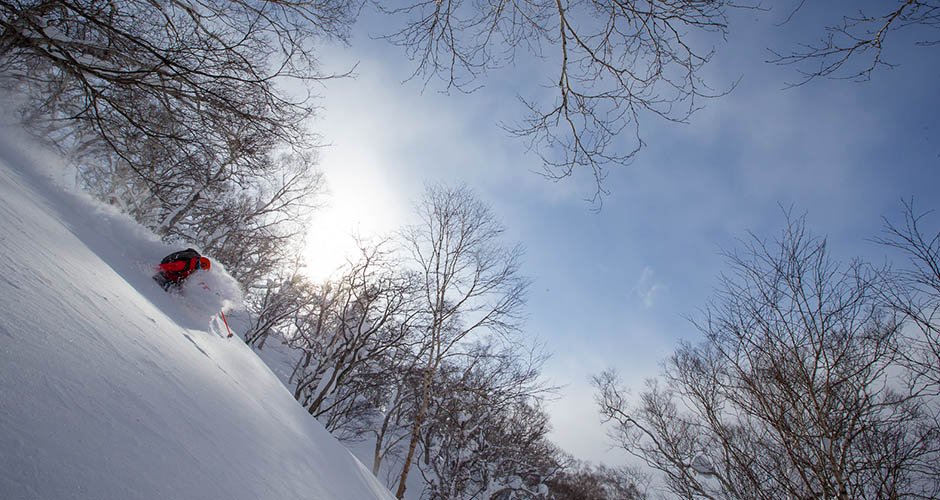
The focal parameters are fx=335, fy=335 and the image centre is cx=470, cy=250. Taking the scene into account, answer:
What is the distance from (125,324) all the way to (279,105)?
283 centimetres

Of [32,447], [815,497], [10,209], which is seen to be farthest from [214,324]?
[815,497]

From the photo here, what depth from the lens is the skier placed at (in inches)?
126

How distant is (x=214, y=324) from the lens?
327 cm

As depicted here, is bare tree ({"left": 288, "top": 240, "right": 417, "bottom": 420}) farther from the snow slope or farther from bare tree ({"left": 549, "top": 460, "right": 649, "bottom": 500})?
bare tree ({"left": 549, "top": 460, "right": 649, "bottom": 500})

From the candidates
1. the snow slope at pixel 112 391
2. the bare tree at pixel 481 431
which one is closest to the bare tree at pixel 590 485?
the bare tree at pixel 481 431

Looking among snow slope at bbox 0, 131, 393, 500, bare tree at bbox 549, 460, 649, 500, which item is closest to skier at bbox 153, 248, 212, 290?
snow slope at bbox 0, 131, 393, 500

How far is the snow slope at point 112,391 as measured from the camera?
763mm

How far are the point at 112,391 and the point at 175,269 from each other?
272 cm

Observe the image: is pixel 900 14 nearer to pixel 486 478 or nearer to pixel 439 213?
pixel 439 213

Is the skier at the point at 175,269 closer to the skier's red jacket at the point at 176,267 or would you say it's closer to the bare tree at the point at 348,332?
the skier's red jacket at the point at 176,267

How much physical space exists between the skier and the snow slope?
0.55 ft

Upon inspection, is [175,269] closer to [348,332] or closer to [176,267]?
[176,267]

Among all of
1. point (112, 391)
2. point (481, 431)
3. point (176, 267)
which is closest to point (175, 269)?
point (176, 267)

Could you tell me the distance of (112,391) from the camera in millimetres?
1093
